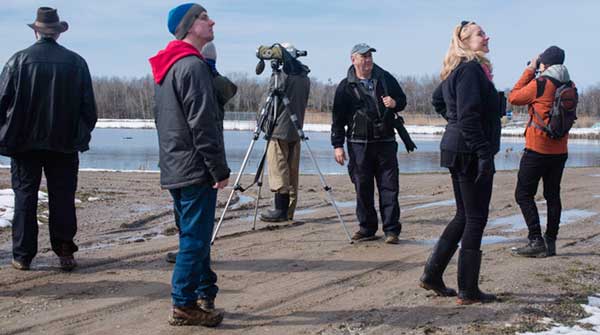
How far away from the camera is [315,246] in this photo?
7242mm

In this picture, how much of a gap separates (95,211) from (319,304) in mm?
5719

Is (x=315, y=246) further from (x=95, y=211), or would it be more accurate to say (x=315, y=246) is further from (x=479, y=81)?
(x=95, y=211)

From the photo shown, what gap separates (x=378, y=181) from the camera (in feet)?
24.9

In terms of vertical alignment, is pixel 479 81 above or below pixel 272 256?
above

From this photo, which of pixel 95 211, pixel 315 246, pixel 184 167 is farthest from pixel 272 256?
pixel 95 211

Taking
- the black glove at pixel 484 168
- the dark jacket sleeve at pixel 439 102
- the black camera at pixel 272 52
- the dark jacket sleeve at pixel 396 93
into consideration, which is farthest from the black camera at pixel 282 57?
the black glove at pixel 484 168

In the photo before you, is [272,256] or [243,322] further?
[272,256]

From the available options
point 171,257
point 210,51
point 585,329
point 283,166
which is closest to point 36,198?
point 171,257

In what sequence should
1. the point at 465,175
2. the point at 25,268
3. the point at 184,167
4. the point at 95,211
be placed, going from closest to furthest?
the point at 184,167 → the point at 465,175 → the point at 25,268 → the point at 95,211

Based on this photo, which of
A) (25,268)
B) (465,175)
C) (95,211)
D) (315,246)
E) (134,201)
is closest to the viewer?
(465,175)

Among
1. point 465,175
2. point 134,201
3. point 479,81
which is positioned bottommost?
point 134,201

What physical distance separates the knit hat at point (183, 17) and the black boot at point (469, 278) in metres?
2.42

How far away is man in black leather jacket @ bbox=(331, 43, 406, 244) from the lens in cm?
742

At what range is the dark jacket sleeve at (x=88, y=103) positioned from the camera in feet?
19.7
